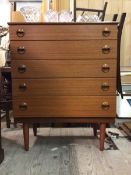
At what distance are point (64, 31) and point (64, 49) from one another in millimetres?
121

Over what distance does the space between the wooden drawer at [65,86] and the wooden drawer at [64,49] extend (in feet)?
0.52

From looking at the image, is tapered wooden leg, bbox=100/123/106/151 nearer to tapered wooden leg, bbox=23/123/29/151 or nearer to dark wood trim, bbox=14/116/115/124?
dark wood trim, bbox=14/116/115/124

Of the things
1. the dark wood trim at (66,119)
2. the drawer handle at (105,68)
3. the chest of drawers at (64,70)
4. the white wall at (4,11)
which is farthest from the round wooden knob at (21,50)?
the white wall at (4,11)

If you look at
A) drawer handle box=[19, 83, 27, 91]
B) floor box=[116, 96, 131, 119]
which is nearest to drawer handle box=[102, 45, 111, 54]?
drawer handle box=[19, 83, 27, 91]

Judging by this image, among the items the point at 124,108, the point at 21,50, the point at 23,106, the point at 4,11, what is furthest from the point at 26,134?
the point at 4,11

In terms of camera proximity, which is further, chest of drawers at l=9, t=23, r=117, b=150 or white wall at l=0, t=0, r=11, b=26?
white wall at l=0, t=0, r=11, b=26

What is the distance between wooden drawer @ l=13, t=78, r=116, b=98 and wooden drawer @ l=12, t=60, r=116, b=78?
3 centimetres

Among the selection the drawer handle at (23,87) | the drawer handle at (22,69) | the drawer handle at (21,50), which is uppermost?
the drawer handle at (21,50)

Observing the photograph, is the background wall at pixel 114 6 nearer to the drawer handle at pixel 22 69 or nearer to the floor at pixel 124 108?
the floor at pixel 124 108

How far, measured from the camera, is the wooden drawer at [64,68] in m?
1.96

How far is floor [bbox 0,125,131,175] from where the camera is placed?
1.75 metres

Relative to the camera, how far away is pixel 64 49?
1.96 meters

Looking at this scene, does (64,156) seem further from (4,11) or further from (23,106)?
(4,11)

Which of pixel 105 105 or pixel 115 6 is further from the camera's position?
pixel 115 6
